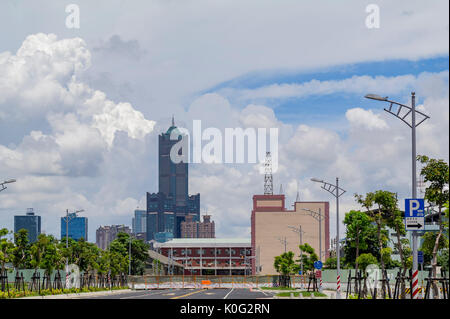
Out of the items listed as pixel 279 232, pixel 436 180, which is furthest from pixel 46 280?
pixel 279 232

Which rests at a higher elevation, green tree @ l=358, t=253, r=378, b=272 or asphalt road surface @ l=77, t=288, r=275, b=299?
green tree @ l=358, t=253, r=378, b=272

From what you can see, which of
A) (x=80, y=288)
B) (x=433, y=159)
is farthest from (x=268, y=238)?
(x=433, y=159)

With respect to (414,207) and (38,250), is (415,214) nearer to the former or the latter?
(414,207)

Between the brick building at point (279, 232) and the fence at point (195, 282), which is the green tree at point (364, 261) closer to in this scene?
the fence at point (195, 282)

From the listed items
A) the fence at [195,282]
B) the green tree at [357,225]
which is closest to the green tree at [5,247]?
the green tree at [357,225]

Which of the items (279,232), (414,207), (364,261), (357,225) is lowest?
(279,232)

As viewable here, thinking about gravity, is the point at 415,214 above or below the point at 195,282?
above

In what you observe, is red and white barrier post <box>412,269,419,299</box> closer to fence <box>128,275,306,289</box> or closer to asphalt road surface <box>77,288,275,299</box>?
asphalt road surface <box>77,288,275,299</box>

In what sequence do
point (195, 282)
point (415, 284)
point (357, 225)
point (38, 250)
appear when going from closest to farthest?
point (415, 284), point (357, 225), point (38, 250), point (195, 282)

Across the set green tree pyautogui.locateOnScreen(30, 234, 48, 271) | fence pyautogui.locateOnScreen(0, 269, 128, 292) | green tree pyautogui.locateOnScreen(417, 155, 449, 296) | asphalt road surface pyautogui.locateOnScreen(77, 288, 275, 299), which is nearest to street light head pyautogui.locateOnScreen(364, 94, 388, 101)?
green tree pyautogui.locateOnScreen(417, 155, 449, 296)

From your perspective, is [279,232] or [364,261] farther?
[279,232]

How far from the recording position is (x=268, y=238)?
7805 inches

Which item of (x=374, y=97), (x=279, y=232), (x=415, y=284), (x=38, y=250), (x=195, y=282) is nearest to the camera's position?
(x=415, y=284)
